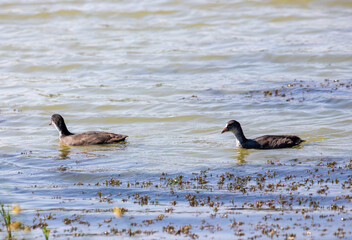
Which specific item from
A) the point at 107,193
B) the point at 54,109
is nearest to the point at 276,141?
the point at 107,193

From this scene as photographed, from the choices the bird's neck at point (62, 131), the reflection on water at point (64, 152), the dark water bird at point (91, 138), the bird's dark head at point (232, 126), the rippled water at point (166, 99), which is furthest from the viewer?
the bird's neck at point (62, 131)

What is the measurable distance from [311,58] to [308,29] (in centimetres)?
520

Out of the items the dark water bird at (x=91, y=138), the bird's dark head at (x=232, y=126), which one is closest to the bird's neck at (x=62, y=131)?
the dark water bird at (x=91, y=138)

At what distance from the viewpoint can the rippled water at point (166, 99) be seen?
9.88 m

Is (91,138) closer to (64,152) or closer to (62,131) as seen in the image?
A: (64,152)

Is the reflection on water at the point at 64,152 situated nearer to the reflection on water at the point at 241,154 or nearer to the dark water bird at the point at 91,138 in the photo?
the dark water bird at the point at 91,138

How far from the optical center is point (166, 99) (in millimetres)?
18812

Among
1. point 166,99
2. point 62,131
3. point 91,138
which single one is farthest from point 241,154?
point 166,99

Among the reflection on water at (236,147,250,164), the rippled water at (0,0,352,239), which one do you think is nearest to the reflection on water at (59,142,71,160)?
the rippled water at (0,0,352,239)

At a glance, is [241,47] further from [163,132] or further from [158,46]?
[163,132]

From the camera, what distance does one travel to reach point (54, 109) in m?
18.3

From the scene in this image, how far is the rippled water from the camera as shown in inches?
389

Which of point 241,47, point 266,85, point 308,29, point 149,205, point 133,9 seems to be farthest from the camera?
point 133,9

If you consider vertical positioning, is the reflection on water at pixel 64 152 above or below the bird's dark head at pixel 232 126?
below
